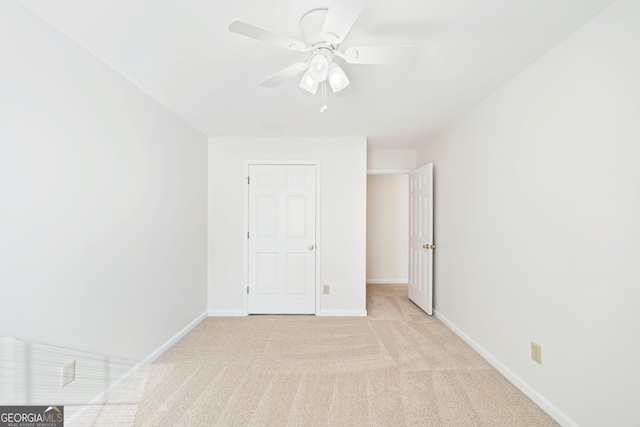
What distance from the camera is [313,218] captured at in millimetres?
3514

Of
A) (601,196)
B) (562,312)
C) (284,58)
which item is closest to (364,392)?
(562,312)

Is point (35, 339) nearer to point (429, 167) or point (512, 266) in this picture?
point (512, 266)

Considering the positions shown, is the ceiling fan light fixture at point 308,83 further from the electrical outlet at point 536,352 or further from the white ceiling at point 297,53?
the electrical outlet at point 536,352

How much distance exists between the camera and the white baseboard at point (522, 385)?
5.29 feet

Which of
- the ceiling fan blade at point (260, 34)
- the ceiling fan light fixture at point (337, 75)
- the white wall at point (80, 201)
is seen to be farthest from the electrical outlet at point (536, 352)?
the white wall at point (80, 201)

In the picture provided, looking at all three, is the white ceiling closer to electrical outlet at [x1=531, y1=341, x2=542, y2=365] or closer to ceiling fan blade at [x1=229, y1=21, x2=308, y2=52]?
ceiling fan blade at [x1=229, y1=21, x2=308, y2=52]

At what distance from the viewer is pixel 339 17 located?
114cm

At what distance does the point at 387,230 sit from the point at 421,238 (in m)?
1.65

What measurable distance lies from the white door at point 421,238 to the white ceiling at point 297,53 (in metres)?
1.12

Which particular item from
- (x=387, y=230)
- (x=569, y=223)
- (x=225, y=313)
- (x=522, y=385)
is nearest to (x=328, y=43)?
(x=569, y=223)

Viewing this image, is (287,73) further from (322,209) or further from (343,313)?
(343,313)

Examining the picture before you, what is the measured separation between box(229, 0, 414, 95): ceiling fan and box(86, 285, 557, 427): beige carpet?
81.9 inches

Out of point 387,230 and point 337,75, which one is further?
point 387,230

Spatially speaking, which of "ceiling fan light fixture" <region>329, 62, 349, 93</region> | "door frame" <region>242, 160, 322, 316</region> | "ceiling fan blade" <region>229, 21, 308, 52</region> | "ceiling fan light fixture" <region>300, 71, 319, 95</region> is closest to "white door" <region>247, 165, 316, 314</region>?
"door frame" <region>242, 160, 322, 316</region>
